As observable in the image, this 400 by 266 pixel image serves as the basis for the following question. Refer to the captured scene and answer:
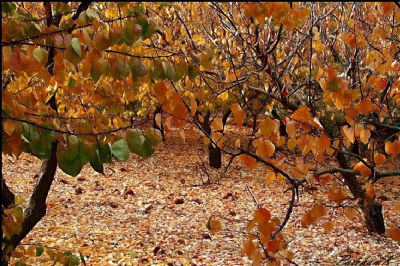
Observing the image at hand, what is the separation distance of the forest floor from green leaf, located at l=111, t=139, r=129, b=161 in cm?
330

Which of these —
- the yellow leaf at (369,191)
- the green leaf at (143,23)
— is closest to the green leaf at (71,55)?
the green leaf at (143,23)

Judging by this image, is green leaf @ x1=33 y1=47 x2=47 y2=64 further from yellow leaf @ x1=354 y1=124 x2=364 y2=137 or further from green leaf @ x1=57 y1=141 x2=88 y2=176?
yellow leaf @ x1=354 y1=124 x2=364 y2=137

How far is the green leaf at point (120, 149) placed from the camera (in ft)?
5.26

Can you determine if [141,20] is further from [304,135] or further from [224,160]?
[224,160]

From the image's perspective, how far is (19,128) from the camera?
→ 1602 millimetres

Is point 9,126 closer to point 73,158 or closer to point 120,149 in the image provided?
point 73,158

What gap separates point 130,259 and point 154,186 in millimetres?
4690

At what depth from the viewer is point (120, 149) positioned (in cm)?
163

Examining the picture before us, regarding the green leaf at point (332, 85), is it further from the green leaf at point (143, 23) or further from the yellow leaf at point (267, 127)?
the green leaf at point (143, 23)

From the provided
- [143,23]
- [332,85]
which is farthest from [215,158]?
[143,23]

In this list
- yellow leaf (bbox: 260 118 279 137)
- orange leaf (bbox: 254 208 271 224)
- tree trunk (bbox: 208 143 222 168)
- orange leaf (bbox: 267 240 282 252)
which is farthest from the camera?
tree trunk (bbox: 208 143 222 168)

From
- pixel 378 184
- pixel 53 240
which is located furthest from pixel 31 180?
pixel 378 184

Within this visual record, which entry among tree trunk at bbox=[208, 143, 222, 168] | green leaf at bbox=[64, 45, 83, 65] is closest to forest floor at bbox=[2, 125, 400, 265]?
tree trunk at bbox=[208, 143, 222, 168]

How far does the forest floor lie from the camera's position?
24.4 feet
